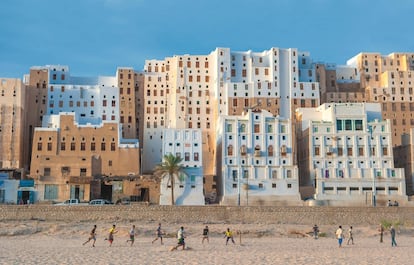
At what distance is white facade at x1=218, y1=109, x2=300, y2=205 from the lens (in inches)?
2638

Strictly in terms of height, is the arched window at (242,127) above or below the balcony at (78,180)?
above

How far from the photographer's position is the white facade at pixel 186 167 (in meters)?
66.0

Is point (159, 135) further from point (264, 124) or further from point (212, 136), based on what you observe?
point (264, 124)

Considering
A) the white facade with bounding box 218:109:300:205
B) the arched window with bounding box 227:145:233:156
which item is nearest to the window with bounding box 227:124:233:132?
the white facade with bounding box 218:109:300:205

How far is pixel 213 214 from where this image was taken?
55000 mm

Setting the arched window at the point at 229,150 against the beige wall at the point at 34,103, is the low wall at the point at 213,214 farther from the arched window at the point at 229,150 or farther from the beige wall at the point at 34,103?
the beige wall at the point at 34,103

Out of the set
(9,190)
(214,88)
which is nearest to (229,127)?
(214,88)

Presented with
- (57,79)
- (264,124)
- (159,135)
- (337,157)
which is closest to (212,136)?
A: (159,135)

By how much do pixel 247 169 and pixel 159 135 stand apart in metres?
20.9

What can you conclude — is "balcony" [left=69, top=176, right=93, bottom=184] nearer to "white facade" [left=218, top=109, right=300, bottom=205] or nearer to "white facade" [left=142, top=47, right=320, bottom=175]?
"white facade" [left=142, top=47, right=320, bottom=175]

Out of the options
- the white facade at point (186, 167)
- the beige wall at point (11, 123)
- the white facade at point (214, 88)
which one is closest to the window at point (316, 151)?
the white facade at point (214, 88)

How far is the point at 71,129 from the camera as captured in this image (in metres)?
74.2

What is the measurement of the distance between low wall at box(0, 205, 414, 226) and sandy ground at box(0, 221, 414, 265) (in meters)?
2.72

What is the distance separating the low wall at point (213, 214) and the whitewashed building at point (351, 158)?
9.59 metres
